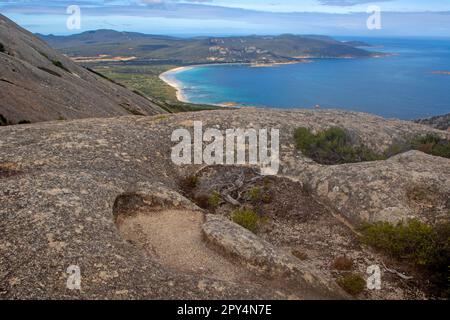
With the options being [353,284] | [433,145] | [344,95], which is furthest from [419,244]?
[344,95]

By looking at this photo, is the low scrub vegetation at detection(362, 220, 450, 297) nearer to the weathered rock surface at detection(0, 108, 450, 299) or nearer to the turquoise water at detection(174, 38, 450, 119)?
the weathered rock surface at detection(0, 108, 450, 299)

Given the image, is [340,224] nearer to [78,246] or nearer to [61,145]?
[78,246]

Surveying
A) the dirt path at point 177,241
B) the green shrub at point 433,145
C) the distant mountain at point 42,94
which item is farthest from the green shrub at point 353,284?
the distant mountain at point 42,94

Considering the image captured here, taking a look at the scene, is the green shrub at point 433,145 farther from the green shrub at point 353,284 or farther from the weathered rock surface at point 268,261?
the weathered rock surface at point 268,261

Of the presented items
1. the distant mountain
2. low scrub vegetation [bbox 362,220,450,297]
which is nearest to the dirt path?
low scrub vegetation [bbox 362,220,450,297]

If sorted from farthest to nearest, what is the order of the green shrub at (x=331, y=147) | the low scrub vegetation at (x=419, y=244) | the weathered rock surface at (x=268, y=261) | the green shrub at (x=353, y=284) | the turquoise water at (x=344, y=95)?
the turquoise water at (x=344, y=95), the green shrub at (x=331, y=147), the low scrub vegetation at (x=419, y=244), the green shrub at (x=353, y=284), the weathered rock surface at (x=268, y=261)

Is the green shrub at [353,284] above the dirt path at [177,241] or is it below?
below
